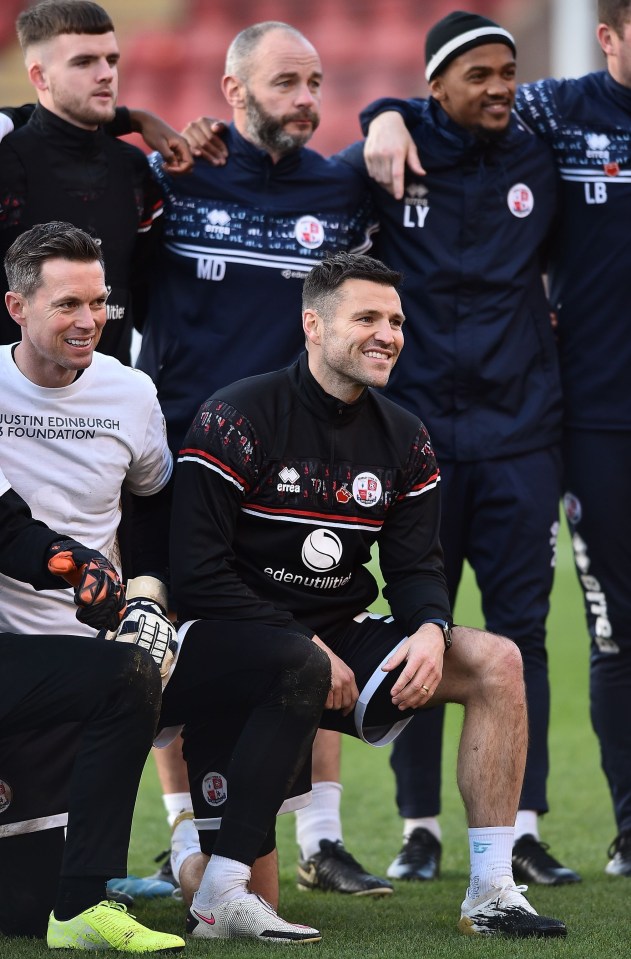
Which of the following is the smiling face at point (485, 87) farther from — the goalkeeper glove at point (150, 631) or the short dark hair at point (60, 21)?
the goalkeeper glove at point (150, 631)

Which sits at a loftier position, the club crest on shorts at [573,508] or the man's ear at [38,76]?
the man's ear at [38,76]

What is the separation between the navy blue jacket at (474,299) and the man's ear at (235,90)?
18.2 inches

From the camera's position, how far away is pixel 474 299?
4.12 m

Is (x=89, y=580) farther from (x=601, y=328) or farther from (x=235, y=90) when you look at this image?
(x=601, y=328)

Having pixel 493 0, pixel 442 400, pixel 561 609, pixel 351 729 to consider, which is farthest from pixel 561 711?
pixel 493 0

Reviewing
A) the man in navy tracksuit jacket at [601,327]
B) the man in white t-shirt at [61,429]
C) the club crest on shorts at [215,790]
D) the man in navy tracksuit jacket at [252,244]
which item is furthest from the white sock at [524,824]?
the man in white t-shirt at [61,429]

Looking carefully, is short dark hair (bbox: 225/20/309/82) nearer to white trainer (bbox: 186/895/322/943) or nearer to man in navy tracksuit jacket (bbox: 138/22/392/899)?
man in navy tracksuit jacket (bbox: 138/22/392/899)

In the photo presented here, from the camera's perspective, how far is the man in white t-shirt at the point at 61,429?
3186 millimetres

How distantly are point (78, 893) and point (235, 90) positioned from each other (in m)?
2.39

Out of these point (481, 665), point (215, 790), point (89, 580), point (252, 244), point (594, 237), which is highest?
point (594, 237)

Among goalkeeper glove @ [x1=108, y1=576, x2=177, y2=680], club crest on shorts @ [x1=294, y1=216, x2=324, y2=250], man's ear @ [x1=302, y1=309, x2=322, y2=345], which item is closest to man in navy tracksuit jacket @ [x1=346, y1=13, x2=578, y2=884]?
club crest on shorts @ [x1=294, y1=216, x2=324, y2=250]

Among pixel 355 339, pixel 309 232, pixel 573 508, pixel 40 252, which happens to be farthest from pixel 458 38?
pixel 40 252

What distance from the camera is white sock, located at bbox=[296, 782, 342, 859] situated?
3.98 meters

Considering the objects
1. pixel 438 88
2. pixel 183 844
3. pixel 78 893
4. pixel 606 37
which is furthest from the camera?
pixel 606 37
